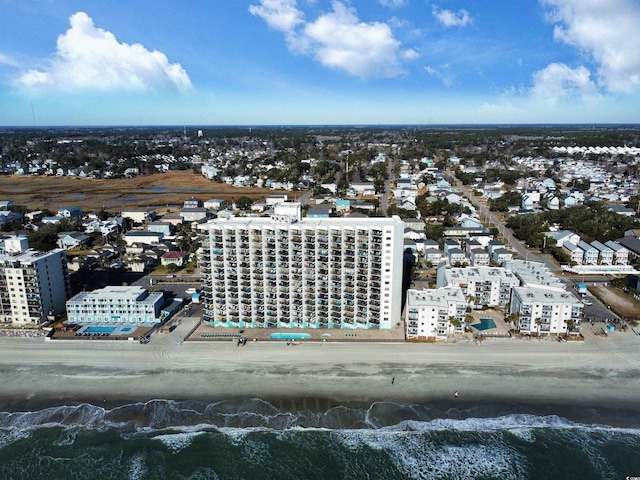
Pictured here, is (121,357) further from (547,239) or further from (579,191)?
(579,191)

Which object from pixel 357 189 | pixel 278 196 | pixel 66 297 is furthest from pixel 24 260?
pixel 357 189

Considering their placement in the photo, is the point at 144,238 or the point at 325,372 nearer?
the point at 325,372

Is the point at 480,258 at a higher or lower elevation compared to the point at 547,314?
higher

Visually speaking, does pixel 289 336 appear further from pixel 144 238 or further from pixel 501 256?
pixel 144 238

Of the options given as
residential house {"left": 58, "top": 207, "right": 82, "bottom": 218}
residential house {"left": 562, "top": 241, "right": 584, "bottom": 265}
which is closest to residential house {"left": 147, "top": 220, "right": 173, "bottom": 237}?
residential house {"left": 58, "top": 207, "right": 82, "bottom": 218}

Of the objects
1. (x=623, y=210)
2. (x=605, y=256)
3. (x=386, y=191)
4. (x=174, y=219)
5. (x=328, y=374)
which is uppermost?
(x=386, y=191)

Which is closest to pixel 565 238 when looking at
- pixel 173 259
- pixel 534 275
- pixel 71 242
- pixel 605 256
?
pixel 605 256

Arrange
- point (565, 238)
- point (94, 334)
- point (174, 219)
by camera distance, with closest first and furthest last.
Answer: point (94, 334) < point (565, 238) < point (174, 219)
